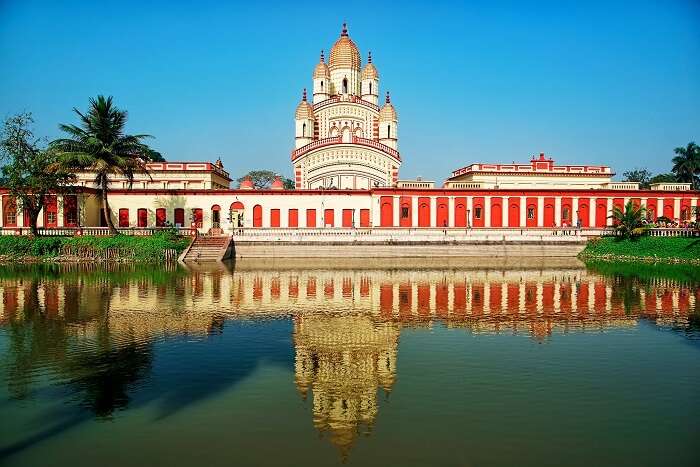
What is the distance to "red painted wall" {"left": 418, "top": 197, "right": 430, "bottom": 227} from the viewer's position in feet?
165

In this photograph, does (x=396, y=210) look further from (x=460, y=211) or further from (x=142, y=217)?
(x=142, y=217)

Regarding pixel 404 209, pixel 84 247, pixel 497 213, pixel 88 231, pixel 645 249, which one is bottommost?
pixel 645 249

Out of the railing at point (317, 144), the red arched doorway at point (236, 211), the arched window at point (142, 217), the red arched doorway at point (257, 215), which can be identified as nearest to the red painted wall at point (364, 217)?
the red arched doorway at point (257, 215)

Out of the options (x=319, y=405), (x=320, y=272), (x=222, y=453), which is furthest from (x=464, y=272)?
(x=222, y=453)

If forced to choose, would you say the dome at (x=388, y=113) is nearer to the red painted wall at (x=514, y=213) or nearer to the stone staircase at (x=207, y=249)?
the red painted wall at (x=514, y=213)

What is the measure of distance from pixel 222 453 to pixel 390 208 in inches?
1652

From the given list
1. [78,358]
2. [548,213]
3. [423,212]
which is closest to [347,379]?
[78,358]

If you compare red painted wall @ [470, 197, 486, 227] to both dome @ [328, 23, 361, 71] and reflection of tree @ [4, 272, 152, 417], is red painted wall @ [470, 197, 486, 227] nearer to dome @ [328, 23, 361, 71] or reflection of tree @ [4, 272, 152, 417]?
dome @ [328, 23, 361, 71]

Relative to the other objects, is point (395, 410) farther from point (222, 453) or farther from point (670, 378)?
point (670, 378)

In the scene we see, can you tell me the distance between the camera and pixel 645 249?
40594mm

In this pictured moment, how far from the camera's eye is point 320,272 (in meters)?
32.9

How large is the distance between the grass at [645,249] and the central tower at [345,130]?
20.3 m

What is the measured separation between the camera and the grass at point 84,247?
38000 millimetres

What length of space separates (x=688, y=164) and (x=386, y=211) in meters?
45.1
